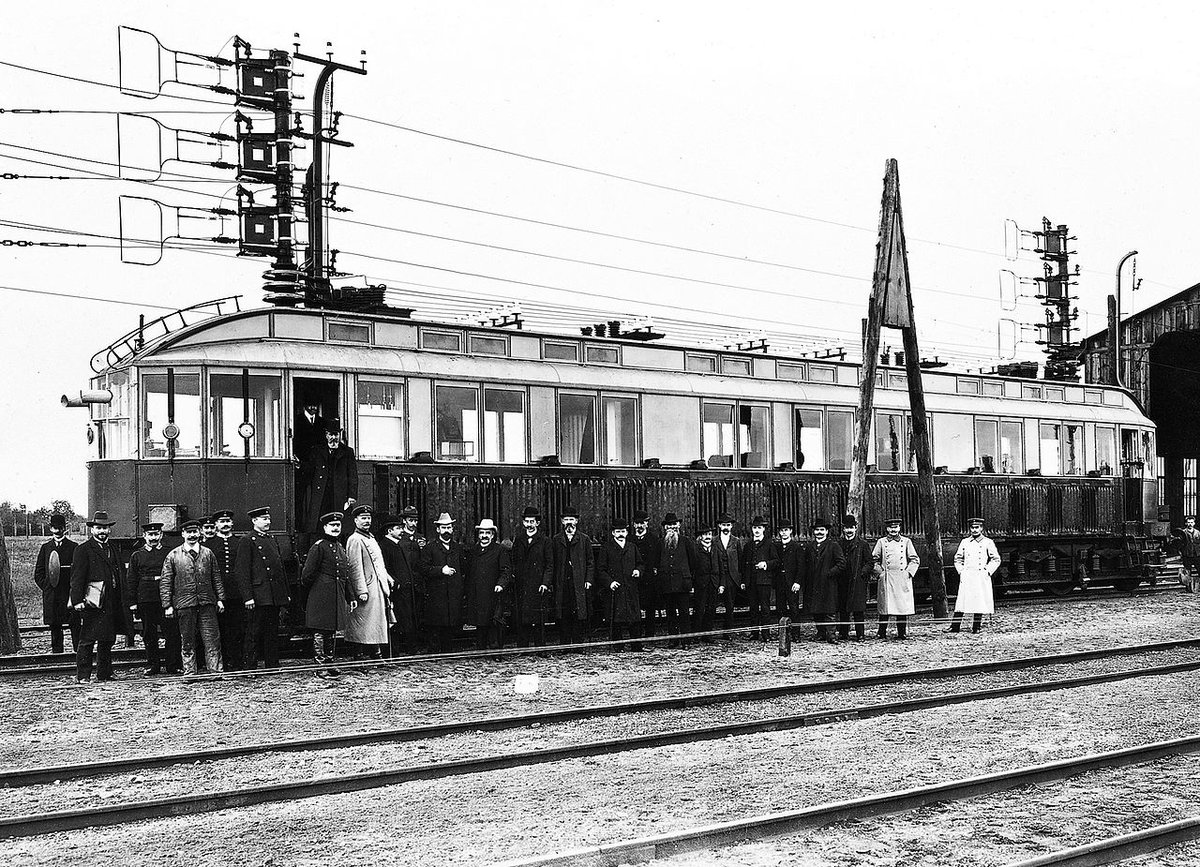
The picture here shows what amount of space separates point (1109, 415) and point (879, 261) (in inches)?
393

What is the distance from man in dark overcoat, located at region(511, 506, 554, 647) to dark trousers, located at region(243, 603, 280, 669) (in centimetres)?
279

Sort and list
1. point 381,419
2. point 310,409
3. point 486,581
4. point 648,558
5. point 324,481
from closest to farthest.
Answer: point 324,481 → point 486,581 → point 310,409 → point 381,419 → point 648,558

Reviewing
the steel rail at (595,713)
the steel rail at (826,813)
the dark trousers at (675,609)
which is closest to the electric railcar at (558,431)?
the dark trousers at (675,609)

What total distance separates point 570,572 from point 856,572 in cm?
386

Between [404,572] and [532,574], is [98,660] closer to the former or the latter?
[404,572]

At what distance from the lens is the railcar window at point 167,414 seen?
13.7 meters

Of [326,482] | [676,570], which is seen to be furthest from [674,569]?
[326,482]

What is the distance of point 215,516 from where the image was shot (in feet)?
42.8

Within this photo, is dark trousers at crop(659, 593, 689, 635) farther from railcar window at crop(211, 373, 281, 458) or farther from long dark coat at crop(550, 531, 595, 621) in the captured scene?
railcar window at crop(211, 373, 281, 458)

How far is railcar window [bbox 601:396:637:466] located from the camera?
674 inches

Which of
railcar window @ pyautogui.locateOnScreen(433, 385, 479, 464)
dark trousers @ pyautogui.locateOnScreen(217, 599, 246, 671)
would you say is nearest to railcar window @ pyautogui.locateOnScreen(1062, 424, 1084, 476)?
railcar window @ pyautogui.locateOnScreen(433, 385, 479, 464)

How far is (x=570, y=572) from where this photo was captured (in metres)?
14.7

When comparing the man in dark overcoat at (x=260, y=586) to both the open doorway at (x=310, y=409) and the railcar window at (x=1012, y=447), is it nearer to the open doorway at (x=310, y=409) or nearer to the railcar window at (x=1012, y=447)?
the open doorway at (x=310, y=409)

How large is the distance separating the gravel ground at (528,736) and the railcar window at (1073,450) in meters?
10.0
